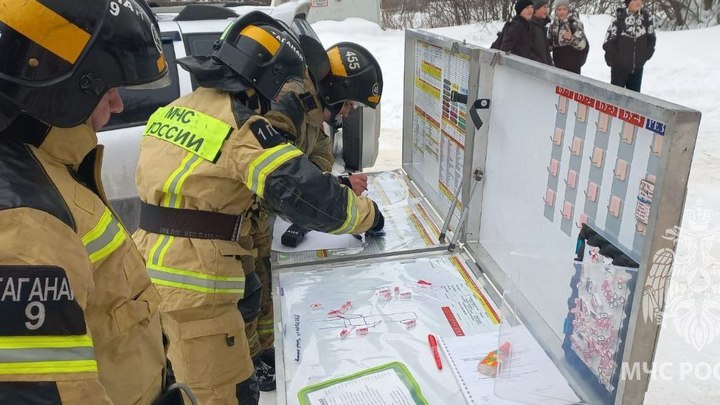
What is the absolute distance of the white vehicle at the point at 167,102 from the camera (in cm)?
316

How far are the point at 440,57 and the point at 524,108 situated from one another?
76cm

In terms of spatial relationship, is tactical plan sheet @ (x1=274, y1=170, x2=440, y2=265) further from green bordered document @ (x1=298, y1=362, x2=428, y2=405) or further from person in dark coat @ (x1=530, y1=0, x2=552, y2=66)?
person in dark coat @ (x1=530, y1=0, x2=552, y2=66)

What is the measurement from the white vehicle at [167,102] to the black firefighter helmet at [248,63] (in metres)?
1.30

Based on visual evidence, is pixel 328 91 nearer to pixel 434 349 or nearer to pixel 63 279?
pixel 434 349

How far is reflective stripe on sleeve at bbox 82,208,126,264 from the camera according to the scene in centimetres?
109

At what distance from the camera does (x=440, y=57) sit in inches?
96.3

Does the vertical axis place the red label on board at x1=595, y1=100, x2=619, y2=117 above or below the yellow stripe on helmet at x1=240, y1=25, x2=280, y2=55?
below

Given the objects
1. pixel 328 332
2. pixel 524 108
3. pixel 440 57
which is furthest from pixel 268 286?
pixel 524 108

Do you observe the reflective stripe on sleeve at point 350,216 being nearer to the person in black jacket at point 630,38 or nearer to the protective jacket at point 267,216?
the protective jacket at point 267,216

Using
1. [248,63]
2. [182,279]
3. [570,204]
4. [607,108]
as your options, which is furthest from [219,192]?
[607,108]

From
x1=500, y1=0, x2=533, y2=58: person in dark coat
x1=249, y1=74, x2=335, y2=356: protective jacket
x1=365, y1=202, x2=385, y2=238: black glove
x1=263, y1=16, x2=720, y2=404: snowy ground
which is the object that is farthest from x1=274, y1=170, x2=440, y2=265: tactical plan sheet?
x1=500, y1=0, x2=533, y2=58: person in dark coat

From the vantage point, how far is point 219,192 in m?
1.94

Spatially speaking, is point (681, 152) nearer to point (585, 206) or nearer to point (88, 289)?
point (585, 206)

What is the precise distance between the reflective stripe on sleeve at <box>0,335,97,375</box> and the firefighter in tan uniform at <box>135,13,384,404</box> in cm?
93
